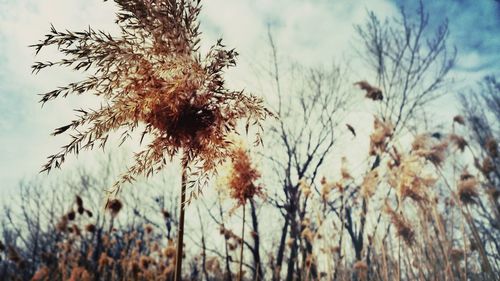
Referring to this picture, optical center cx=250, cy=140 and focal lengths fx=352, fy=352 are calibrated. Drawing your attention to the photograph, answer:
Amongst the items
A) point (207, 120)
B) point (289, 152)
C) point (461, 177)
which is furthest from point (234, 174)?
point (289, 152)

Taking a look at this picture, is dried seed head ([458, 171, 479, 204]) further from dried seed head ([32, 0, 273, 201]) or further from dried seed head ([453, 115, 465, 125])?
dried seed head ([32, 0, 273, 201])

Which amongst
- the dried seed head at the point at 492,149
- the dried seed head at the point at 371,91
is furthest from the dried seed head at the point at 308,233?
the dried seed head at the point at 492,149

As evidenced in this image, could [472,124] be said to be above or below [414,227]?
above

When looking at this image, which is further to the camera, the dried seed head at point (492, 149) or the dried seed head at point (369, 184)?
the dried seed head at point (492, 149)

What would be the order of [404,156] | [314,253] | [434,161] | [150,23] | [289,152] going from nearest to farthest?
[150,23]
[404,156]
[434,161]
[314,253]
[289,152]

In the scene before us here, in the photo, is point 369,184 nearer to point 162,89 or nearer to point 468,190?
point 468,190

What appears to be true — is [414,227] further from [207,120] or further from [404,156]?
[207,120]

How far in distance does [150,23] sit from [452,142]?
492cm

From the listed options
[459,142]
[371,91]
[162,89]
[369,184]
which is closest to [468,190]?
[459,142]

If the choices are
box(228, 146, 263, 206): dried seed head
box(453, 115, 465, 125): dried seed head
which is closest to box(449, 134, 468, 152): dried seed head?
box(453, 115, 465, 125): dried seed head

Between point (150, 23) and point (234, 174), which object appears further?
point (234, 174)

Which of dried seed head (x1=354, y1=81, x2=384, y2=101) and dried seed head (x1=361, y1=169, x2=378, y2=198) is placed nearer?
dried seed head (x1=361, y1=169, x2=378, y2=198)

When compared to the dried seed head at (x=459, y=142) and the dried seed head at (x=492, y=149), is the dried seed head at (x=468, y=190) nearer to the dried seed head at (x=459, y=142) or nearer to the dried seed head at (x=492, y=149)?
the dried seed head at (x=459, y=142)

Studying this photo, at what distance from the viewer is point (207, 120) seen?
1650mm
